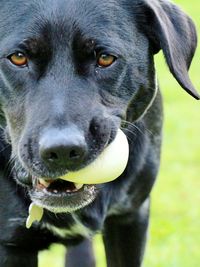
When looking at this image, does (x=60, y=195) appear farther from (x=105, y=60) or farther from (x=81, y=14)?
(x=81, y=14)

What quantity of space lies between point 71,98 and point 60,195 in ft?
1.40

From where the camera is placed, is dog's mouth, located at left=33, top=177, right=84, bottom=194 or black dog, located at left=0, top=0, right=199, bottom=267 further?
dog's mouth, located at left=33, top=177, right=84, bottom=194

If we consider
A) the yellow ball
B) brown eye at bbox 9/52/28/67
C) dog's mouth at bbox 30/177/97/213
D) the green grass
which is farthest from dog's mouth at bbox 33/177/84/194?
the green grass

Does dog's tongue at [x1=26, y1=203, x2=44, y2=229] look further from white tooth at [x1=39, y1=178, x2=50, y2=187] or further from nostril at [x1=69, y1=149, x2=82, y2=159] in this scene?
nostril at [x1=69, y1=149, x2=82, y2=159]

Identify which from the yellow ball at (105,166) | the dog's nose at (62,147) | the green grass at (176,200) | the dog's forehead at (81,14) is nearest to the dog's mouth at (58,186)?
the yellow ball at (105,166)

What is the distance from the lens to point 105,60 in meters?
3.96

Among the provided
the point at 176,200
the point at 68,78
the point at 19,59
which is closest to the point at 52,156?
the point at 68,78

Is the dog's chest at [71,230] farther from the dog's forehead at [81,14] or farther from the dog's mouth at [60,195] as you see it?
the dog's forehead at [81,14]

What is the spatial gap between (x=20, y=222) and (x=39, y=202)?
0.37 metres

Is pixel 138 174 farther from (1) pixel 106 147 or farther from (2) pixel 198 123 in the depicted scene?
(2) pixel 198 123

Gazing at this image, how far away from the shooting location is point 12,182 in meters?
4.33

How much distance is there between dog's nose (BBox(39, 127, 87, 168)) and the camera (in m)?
3.61

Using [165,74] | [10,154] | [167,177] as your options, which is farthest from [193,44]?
[165,74]

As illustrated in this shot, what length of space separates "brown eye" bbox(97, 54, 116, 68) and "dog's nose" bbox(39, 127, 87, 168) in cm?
40
